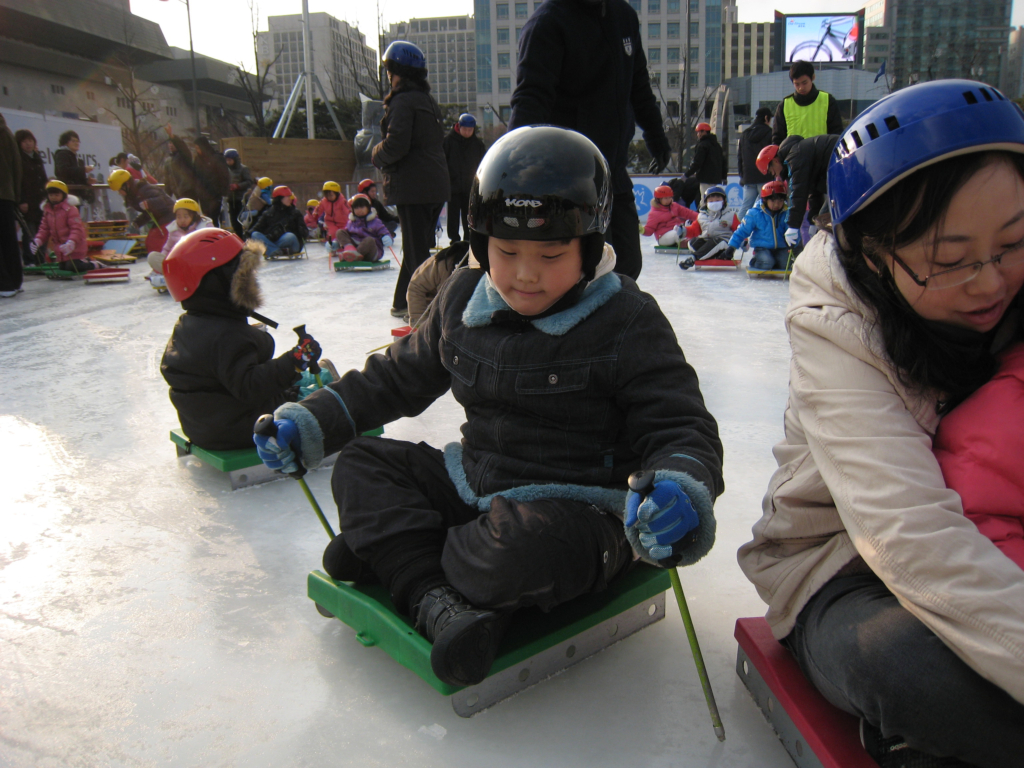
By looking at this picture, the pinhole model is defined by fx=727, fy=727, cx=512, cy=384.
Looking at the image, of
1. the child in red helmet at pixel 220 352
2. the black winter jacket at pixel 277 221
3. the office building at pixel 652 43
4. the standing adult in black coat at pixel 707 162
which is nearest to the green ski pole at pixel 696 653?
the child in red helmet at pixel 220 352

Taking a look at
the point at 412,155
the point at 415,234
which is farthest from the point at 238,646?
the point at 412,155

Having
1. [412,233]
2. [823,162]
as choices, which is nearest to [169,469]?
[412,233]

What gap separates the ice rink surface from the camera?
3.63 feet

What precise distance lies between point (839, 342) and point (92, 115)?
30310 mm

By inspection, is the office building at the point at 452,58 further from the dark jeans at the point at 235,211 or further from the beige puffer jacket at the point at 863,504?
the beige puffer jacket at the point at 863,504

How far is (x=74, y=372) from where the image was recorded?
3.53 meters

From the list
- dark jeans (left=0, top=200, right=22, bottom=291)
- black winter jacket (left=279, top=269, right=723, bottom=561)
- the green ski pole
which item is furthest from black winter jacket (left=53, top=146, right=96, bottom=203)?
the green ski pole

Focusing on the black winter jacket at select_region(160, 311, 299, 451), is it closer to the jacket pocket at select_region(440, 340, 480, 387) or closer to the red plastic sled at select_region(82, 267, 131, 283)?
the jacket pocket at select_region(440, 340, 480, 387)

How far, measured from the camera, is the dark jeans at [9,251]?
5.79 m

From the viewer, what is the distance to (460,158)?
6.98 meters

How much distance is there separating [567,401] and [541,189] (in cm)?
36

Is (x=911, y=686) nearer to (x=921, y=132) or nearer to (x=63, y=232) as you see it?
(x=921, y=132)

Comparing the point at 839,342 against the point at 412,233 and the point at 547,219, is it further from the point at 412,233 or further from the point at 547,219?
the point at 412,233

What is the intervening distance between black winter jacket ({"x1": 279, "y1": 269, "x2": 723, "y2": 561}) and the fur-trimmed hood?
2.98 feet
